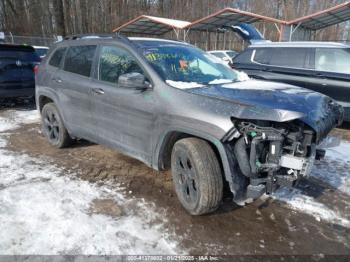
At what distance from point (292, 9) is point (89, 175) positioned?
4154 cm

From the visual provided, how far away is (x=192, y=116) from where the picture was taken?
3.01 meters

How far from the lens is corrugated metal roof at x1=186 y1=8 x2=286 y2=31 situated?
65.3ft

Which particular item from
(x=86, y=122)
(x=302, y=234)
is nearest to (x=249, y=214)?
(x=302, y=234)

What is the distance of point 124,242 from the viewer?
281 cm

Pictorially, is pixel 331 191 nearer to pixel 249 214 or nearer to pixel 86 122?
pixel 249 214

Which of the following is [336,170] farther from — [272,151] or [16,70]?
[16,70]

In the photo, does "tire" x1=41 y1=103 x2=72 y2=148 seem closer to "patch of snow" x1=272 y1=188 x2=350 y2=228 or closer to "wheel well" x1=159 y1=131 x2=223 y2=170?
"wheel well" x1=159 y1=131 x2=223 y2=170

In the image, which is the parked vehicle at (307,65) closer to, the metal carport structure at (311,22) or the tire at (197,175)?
the tire at (197,175)

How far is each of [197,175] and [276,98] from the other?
1044mm

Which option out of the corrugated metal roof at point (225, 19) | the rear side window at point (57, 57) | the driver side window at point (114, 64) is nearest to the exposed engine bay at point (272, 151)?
the driver side window at point (114, 64)

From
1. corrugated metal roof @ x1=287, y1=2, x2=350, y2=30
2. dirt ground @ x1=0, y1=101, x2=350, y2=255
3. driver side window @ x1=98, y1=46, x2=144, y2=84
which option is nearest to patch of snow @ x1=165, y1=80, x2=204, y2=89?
driver side window @ x1=98, y1=46, x2=144, y2=84

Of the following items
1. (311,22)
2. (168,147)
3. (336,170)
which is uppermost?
(311,22)

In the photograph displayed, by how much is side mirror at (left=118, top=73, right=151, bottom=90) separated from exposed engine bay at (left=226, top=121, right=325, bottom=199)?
1192mm

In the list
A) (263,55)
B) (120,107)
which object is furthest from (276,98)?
(263,55)
